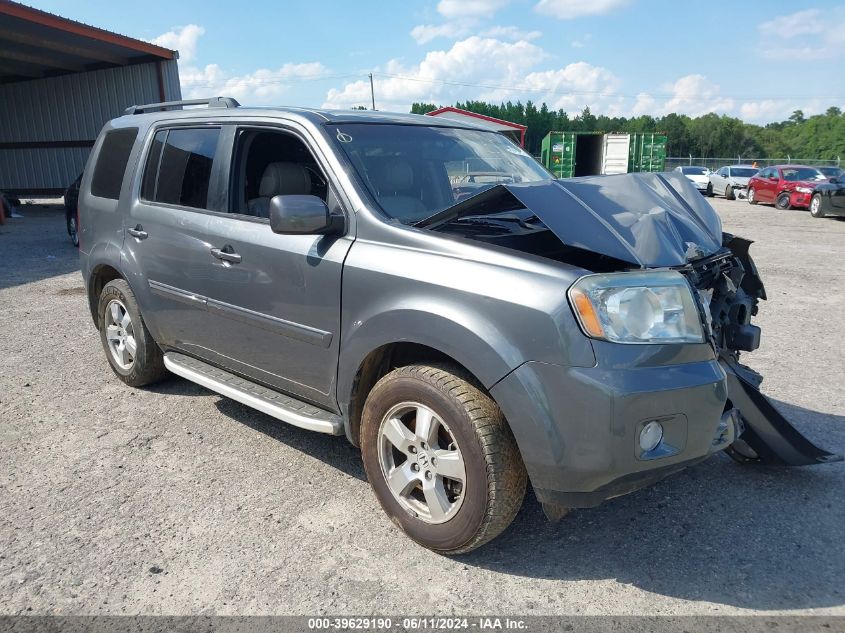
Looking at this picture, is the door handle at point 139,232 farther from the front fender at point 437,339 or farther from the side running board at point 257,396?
the front fender at point 437,339

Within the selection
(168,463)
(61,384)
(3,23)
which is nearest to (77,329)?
(61,384)

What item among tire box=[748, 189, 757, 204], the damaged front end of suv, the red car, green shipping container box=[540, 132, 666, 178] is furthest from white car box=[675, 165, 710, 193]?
the damaged front end of suv

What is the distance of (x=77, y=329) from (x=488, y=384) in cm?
592

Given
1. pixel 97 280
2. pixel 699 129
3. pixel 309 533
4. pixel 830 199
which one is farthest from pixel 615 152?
pixel 699 129

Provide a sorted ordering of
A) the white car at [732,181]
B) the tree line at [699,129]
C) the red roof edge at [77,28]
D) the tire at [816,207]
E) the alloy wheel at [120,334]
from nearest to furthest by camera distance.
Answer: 1. the alloy wheel at [120,334]
2. the red roof edge at [77,28]
3. the tire at [816,207]
4. the white car at [732,181]
5. the tree line at [699,129]

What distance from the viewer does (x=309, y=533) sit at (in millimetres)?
3135

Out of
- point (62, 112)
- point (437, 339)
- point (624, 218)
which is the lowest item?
point (437, 339)

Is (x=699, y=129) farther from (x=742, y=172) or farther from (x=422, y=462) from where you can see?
(x=422, y=462)

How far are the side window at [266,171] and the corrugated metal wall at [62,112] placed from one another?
2025cm

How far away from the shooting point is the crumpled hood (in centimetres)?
264

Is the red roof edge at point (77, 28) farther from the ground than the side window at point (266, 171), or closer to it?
farther from the ground

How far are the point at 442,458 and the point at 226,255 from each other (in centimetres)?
176

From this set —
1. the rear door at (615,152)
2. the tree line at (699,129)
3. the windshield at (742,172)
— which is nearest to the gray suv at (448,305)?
the windshield at (742,172)

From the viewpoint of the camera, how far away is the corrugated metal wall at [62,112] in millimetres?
22109
